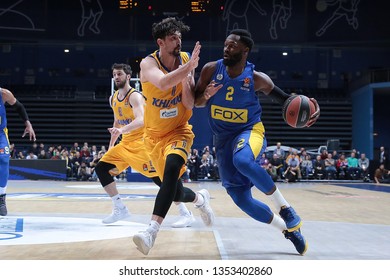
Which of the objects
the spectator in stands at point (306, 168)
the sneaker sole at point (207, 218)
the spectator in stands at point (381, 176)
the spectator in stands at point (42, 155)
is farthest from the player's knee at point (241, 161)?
the spectator in stands at point (42, 155)

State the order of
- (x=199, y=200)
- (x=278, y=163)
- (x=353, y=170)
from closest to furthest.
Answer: (x=199, y=200) < (x=278, y=163) < (x=353, y=170)

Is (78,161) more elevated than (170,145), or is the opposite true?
(170,145)

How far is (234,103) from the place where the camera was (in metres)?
4.59

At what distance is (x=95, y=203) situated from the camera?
9.50m

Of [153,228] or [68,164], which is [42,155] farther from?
[153,228]

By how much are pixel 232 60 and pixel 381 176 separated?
17847 millimetres

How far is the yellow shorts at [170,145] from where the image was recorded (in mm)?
4602

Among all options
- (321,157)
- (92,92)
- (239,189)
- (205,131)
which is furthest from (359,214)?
(92,92)

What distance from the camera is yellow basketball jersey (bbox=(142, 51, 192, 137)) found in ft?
15.4

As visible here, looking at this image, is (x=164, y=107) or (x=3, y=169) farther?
(x=3, y=169)

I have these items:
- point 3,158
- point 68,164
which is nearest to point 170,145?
point 3,158

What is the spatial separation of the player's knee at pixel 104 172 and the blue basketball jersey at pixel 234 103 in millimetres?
2194

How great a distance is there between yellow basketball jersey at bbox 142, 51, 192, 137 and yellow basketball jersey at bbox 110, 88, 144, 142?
5.66 feet

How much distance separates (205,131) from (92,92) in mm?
6903
